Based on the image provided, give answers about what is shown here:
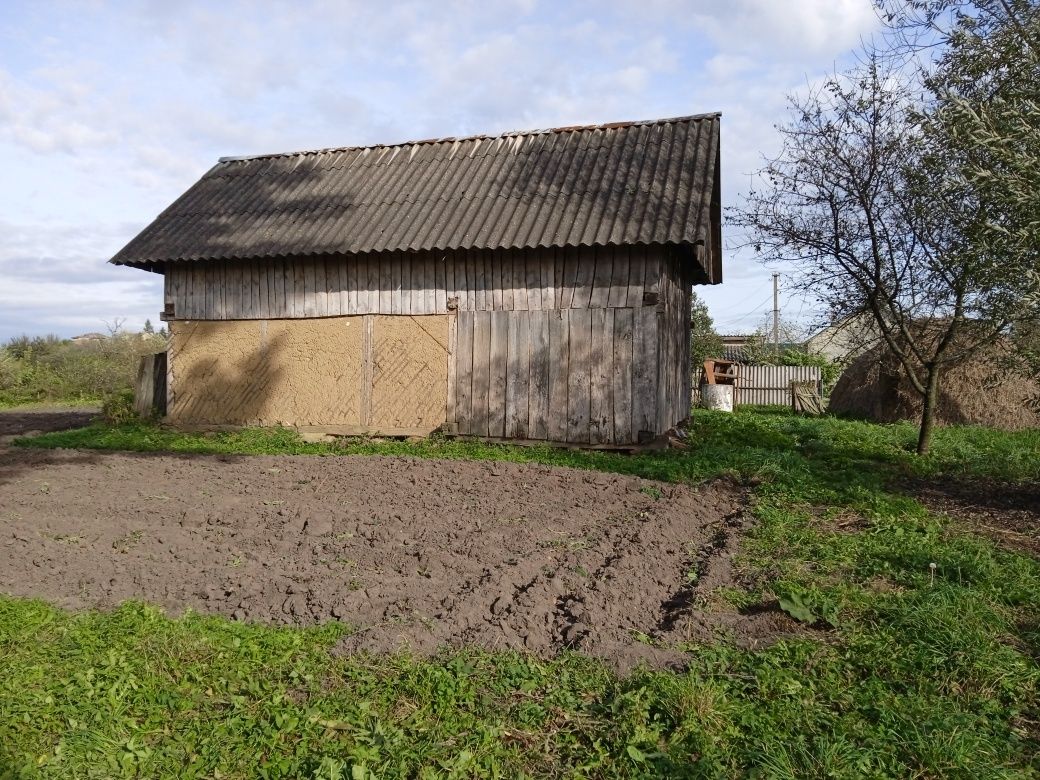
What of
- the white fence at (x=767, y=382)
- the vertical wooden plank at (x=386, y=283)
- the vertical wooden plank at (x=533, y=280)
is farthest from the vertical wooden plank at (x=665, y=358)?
the white fence at (x=767, y=382)

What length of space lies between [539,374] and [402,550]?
227 inches

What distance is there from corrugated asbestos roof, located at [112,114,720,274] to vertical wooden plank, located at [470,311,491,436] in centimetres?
118

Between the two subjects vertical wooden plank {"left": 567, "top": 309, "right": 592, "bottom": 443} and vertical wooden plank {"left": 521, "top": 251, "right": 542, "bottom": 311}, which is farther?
vertical wooden plank {"left": 521, "top": 251, "right": 542, "bottom": 311}

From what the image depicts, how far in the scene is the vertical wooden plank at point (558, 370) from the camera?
37.1 feet

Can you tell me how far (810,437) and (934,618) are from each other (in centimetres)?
910

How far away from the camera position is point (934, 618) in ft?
14.3

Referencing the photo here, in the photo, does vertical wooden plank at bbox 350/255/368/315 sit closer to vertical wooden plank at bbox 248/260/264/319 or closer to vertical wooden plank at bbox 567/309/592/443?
vertical wooden plank at bbox 248/260/264/319

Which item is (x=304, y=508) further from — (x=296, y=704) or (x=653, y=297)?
(x=653, y=297)

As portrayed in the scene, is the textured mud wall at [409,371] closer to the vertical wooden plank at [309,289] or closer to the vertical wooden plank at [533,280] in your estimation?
the vertical wooden plank at [309,289]

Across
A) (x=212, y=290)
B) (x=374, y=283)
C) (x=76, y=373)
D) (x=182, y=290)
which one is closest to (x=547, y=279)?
(x=374, y=283)

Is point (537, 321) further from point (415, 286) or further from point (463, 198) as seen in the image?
point (463, 198)

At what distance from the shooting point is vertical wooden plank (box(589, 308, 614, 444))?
11.1 metres

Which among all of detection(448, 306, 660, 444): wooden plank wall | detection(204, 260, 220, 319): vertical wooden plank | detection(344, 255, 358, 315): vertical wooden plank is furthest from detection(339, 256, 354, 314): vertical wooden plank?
detection(204, 260, 220, 319): vertical wooden plank

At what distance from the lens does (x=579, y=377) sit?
11.3 metres
